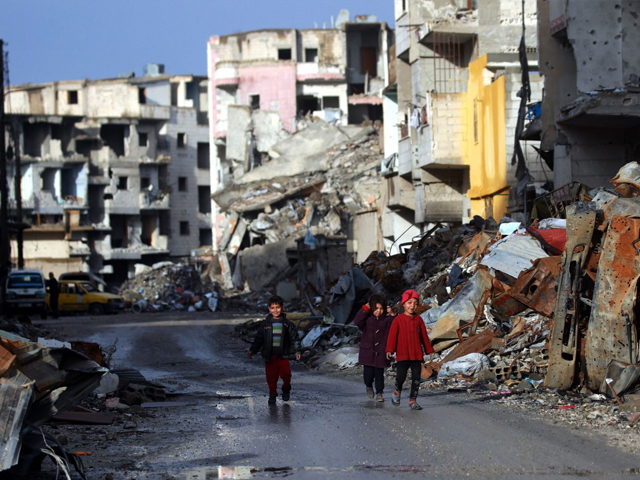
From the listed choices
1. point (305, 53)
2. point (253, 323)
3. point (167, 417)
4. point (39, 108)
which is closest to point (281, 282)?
point (253, 323)

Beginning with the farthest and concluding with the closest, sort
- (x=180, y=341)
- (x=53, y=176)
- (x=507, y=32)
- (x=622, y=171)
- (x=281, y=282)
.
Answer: (x=53, y=176) < (x=281, y=282) < (x=507, y=32) < (x=180, y=341) < (x=622, y=171)

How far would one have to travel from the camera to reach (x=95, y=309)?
42.3 m

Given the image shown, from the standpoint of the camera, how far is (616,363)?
33.0 ft

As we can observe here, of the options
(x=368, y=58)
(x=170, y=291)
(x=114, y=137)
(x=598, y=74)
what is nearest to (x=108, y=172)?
(x=114, y=137)

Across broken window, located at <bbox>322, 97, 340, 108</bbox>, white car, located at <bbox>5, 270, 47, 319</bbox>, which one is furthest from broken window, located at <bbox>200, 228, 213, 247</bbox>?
white car, located at <bbox>5, 270, 47, 319</bbox>

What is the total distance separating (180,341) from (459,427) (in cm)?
1575

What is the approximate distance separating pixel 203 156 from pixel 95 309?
107ft

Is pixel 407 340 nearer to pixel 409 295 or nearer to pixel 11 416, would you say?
pixel 409 295

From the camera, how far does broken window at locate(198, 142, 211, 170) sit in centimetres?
7269

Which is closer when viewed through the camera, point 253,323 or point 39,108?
point 253,323

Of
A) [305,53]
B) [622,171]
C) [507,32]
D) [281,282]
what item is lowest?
[281,282]

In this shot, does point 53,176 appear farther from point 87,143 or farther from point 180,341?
point 180,341

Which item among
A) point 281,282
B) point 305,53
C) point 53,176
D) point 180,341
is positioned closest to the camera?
point 180,341

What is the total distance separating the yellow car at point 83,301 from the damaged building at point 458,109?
16.1 metres
